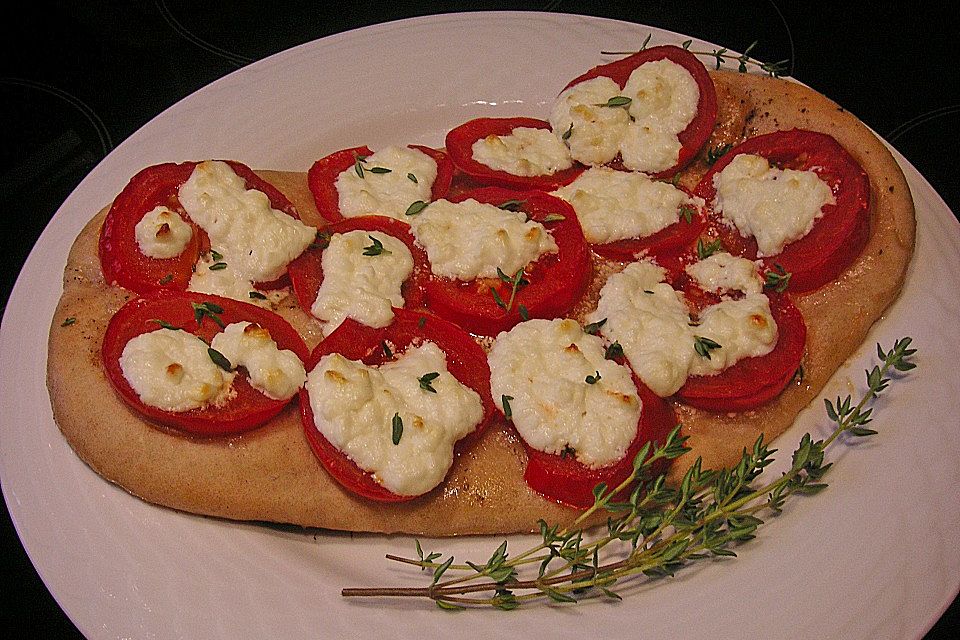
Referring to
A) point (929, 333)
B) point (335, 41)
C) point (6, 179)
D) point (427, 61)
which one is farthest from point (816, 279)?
point (6, 179)

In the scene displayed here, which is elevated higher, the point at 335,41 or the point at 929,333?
the point at 335,41

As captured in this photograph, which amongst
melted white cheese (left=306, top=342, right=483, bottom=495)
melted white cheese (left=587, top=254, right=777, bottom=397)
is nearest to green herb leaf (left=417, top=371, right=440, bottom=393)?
melted white cheese (left=306, top=342, right=483, bottom=495)

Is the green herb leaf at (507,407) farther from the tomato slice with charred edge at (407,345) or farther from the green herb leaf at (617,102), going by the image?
the green herb leaf at (617,102)

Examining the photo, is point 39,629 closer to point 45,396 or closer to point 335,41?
point 45,396

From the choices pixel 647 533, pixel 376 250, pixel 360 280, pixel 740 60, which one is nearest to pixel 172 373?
pixel 360 280

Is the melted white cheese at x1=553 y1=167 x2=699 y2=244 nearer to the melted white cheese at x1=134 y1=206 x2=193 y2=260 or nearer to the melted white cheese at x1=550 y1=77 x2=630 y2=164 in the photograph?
the melted white cheese at x1=550 y1=77 x2=630 y2=164

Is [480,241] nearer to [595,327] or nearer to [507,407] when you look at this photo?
[595,327]
